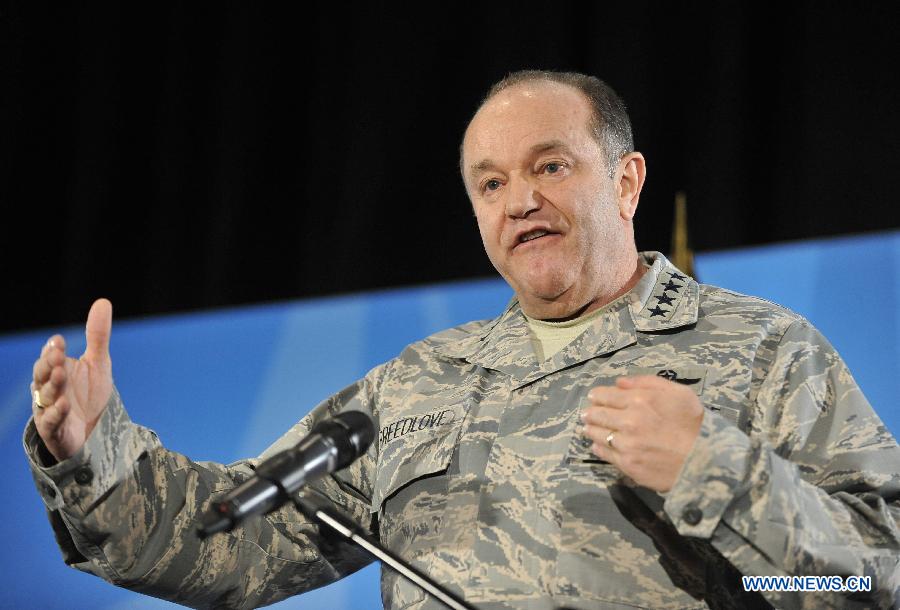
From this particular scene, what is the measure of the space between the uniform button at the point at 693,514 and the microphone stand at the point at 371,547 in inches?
12.3

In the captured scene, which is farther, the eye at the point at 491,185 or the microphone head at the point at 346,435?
the eye at the point at 491,185

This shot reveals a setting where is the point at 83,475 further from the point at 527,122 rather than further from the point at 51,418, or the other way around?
the point at 527,122

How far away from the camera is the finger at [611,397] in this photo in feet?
4.42

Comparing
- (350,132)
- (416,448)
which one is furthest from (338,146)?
(416,448)

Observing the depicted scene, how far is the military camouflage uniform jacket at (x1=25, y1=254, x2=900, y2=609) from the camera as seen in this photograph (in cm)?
137

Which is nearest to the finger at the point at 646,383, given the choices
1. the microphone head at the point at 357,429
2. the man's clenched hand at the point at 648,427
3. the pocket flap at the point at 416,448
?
the man's clenched hand at the point at 648,427

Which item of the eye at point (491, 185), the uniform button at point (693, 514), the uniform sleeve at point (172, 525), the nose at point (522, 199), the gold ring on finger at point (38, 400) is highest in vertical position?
the eye at point (491, 185)

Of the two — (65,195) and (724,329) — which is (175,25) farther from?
(724,329)

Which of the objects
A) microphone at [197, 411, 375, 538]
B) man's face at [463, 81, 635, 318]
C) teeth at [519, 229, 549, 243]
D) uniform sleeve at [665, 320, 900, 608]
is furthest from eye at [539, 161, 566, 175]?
microphone at [197, 411, 375, 538]

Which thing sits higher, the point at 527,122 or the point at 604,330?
the point at 527,122

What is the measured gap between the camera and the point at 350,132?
341cm

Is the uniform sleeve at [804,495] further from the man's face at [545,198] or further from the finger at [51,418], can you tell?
the finger at [51,418]

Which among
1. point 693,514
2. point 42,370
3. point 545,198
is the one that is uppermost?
point 545,198

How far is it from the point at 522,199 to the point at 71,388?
88cm
